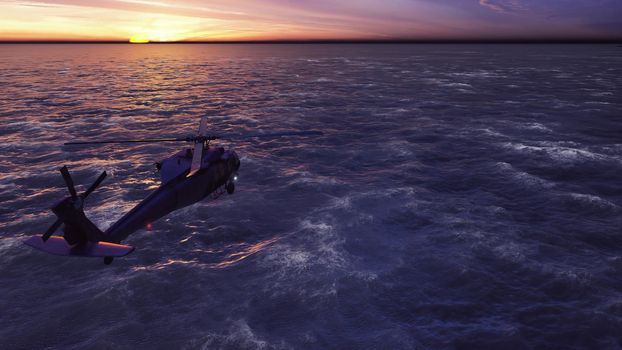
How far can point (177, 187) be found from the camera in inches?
952

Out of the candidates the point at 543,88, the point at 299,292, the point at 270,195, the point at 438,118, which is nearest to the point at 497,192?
the point at 270,195

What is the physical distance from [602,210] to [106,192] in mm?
36553

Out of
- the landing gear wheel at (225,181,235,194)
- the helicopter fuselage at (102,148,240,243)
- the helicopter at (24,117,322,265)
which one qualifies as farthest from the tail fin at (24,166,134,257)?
the landing gear wheel at (225,181,235,194)

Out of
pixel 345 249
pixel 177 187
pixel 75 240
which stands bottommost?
pixel 345 249

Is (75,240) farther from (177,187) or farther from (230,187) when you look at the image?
(230,187)

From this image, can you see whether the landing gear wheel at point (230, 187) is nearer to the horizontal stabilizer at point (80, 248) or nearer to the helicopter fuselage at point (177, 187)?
the helicopter fuselage at point (177, 187)

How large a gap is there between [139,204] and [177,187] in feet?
9.15

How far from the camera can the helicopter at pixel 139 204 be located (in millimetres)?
18047

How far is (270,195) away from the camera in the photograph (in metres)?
30.6

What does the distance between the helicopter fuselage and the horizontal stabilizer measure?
140 cm

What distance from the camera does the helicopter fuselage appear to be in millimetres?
21141

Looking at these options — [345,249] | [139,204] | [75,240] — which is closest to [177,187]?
[139,204]

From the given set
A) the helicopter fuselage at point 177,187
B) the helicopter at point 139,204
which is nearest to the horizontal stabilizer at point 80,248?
the helicopter at point 139,204

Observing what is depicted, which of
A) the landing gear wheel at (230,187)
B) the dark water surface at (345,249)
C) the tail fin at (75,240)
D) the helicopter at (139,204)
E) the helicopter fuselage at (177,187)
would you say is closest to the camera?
the dark water surface at (345,249)
